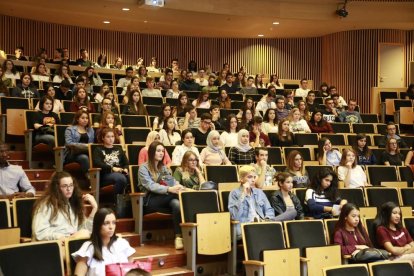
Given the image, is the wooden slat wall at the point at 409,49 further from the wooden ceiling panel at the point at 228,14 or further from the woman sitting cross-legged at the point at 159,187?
the woman sitting cross-legged at the point at 159,187

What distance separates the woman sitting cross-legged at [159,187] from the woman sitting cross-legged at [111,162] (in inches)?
11.3

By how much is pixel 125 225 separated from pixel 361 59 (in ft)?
26.9

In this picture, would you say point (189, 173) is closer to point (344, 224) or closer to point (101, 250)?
point (344, 224)

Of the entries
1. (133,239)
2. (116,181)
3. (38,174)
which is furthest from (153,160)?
(38,174)

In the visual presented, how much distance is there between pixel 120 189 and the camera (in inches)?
208

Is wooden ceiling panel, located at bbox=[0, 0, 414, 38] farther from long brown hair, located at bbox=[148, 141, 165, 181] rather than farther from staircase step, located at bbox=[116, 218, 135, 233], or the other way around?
staircase step, located at bbox=[116, 218, 135, 233]

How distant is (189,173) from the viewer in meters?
5.41

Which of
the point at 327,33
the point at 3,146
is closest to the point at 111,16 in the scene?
the point at 327,33

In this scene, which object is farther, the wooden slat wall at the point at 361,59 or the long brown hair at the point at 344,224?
the wooden slat wall at the point at 361,59

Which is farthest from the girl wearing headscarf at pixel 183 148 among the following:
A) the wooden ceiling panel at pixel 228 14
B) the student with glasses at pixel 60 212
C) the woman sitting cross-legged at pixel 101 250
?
the wooden ceiling panel at pixel 228 14

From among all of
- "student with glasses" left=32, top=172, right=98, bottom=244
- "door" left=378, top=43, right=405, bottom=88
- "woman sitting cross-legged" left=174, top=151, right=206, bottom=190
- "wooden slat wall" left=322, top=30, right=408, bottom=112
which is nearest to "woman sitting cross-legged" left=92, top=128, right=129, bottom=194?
"woman sitting cross-legged" left=174, top=151, right=206, bottom=190

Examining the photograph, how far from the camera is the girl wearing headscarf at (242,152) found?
6.30 m

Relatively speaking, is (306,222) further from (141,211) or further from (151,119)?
(151,119)

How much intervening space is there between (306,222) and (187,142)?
5.52 ft
